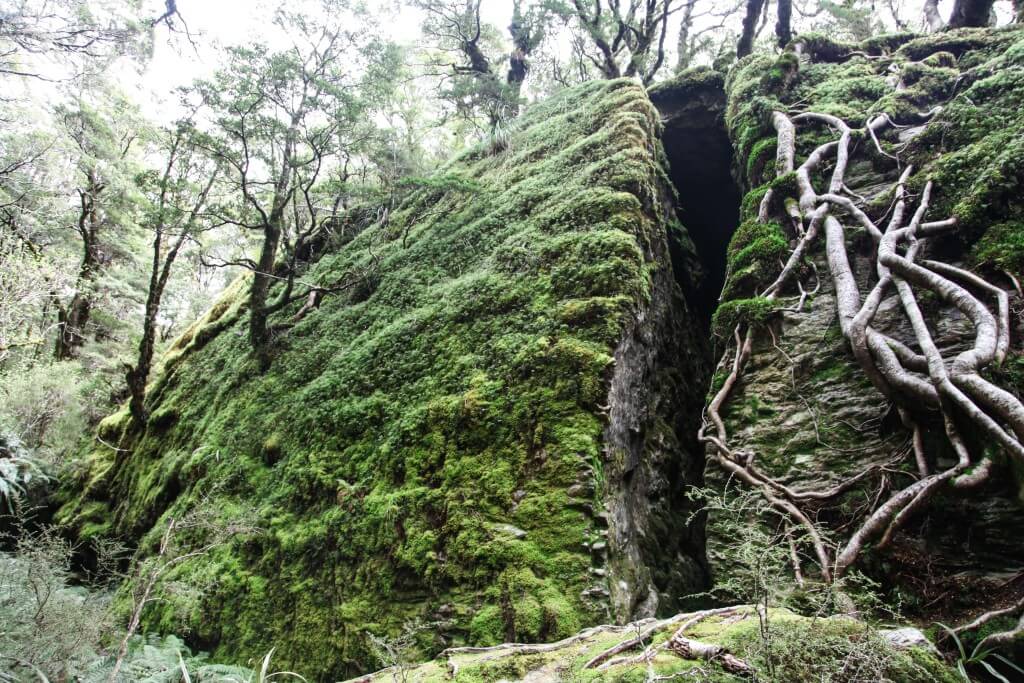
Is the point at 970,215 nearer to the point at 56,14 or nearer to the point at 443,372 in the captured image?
the point at 443,372

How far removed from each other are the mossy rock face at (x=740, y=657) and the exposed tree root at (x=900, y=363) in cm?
19

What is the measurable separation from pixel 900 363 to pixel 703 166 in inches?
308

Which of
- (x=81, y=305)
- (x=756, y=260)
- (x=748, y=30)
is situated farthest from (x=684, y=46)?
(x=81, y=305)

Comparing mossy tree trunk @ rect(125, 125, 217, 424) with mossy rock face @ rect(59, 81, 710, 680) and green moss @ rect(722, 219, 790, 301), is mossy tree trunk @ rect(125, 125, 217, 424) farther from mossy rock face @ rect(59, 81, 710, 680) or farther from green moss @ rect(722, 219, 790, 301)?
green moss @ rect(722, 219, 790, 301)

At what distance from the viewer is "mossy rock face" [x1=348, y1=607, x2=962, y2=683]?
158 centimetres

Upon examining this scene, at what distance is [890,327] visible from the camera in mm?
4191

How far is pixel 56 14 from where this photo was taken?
20.7 ft

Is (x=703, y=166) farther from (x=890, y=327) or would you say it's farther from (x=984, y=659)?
(x=984, y=659)

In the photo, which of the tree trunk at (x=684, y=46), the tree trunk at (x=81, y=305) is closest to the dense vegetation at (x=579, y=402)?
the tree trunk at (x=81, y=305)

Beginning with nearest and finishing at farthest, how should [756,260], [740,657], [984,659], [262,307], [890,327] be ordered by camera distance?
[740,657] < [984,659] < [890,327] < [756,260] < [262,307]

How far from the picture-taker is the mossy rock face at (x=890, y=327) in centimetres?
Result: 305

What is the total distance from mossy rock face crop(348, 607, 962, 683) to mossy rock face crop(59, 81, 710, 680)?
1.03 m

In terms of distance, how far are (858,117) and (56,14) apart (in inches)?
431

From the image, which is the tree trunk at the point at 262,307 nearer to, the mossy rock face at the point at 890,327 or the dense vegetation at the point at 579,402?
the dense vegetation at the point at 579,402
